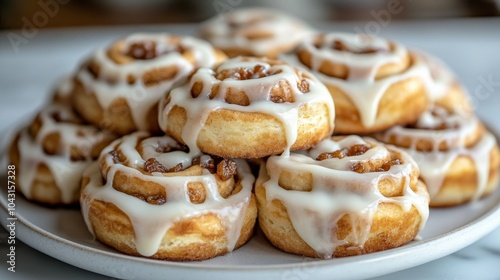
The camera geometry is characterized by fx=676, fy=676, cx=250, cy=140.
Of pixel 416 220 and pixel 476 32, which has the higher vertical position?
pixel 416 220

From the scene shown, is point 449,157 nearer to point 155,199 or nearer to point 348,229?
point 348,229

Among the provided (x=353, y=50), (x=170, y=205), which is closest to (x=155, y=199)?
(x=170, y=205)

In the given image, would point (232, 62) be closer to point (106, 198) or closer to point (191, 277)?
point (106, 198)

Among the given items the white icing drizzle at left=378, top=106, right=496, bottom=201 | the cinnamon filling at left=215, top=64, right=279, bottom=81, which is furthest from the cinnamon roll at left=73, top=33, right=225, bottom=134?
the white icing drizzle at left=378, top=106, right=496, bottom=201

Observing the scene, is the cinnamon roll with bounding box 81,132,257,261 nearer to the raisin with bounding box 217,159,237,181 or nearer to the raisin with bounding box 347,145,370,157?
the raisin with bounding box 217,159,237,181

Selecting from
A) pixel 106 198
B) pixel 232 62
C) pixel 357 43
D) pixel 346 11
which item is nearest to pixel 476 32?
pixel 346 11

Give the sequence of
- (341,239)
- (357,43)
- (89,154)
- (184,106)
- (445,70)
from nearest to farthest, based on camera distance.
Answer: (341,239) → (184,106) → (89,154) → (357,43) → (445,70)
